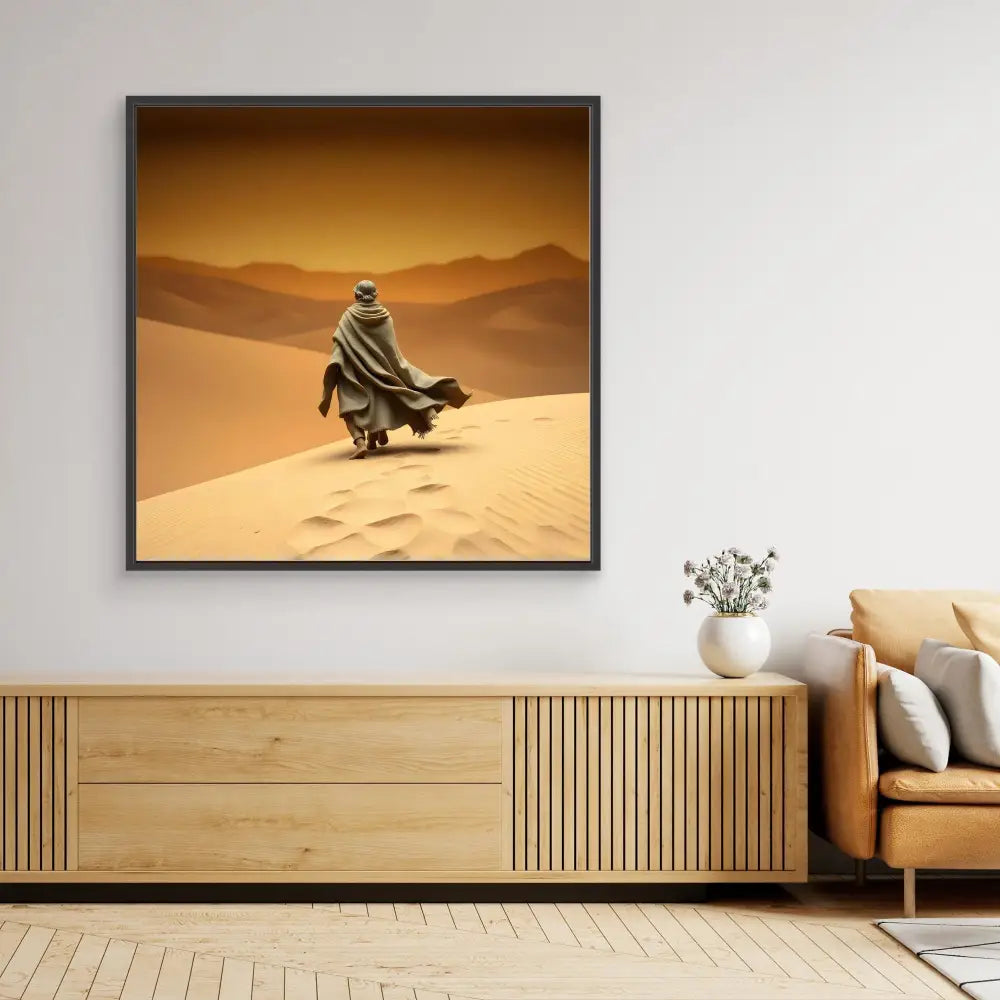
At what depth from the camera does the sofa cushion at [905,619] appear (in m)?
3.32

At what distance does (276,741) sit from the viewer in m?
3.12

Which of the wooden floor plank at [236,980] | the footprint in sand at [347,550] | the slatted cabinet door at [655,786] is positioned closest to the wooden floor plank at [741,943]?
the slatted cabinet door at [655,786]

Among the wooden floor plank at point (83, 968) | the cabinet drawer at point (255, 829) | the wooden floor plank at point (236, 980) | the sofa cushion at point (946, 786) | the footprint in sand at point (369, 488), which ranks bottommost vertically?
the wooden floor plank at point (83, 968)

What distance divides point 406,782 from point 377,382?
1.20 metres

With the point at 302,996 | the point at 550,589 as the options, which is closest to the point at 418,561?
the point at 550,589

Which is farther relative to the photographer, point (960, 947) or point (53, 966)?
point (960, 947)

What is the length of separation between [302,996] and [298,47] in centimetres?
268

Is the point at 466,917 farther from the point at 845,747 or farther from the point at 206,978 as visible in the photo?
the point at 845,747

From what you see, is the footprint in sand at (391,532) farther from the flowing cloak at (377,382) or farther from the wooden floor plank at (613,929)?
the wooden floor plank at (613,929)

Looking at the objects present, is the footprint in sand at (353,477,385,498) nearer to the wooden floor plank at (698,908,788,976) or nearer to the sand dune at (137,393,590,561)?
the sand dune at (137,393,590,561)

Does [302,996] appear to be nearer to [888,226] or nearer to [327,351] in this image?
[327,351]

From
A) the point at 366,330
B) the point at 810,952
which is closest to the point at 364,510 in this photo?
the point at 366,330

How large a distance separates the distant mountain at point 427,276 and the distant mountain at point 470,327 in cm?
2

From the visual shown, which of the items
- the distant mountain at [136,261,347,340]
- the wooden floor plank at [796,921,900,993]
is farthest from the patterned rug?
the distant mountain at [136,261,347,340]
